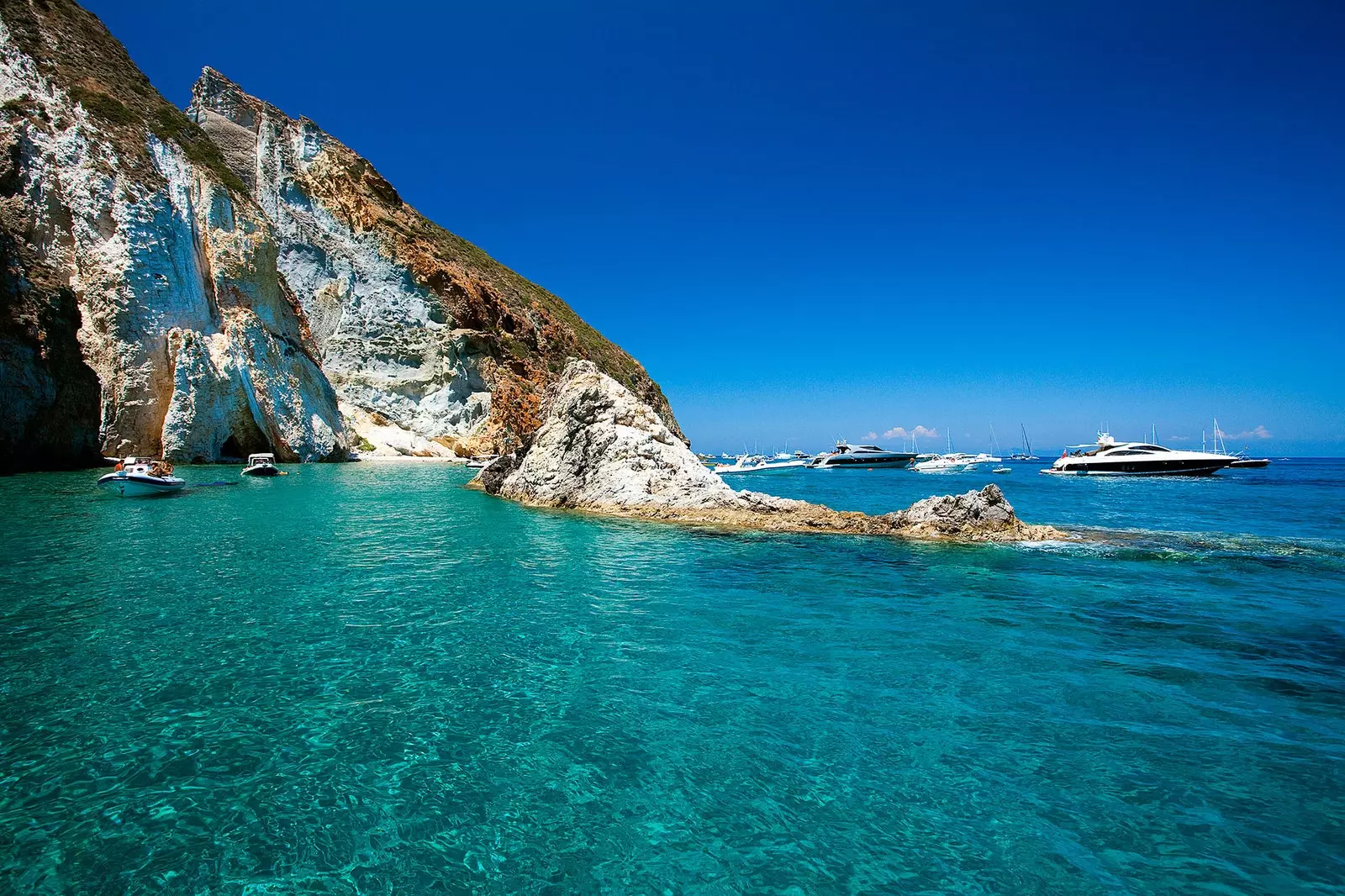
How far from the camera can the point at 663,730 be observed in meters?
5.95

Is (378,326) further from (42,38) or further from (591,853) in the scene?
(591,853)

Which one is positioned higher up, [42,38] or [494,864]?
[42,38]

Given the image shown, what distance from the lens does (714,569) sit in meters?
13.5

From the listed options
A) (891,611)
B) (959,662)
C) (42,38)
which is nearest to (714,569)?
(891,611)

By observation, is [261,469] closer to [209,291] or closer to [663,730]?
[209,291]

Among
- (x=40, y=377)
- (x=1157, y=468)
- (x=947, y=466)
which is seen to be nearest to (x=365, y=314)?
(x=40, y=377)

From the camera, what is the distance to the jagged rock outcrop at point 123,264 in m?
37.1

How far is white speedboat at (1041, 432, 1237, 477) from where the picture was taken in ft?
187

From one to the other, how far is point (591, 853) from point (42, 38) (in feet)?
224

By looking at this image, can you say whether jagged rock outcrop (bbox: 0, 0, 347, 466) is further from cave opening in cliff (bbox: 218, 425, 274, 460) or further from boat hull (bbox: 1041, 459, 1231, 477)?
boat hull (bbox: 1041, 459, 1231, 477)

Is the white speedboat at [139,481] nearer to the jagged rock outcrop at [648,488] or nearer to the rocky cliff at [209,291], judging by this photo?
the jagged rock outcrop at [648,488]

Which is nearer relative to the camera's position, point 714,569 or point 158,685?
point 158,685

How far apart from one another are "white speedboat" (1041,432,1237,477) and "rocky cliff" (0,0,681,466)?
187 feet

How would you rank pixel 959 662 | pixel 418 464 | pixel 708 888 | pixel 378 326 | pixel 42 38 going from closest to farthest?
pixel 708 888, pixel 959 662, pixel 42 38, pixel 418 464, pixel 378 326
